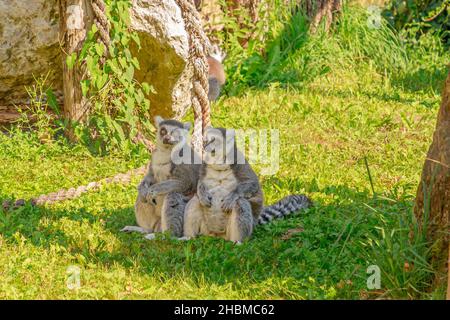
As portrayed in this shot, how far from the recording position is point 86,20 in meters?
8.34

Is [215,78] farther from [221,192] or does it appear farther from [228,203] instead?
[228,203]

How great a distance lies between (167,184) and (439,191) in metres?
2.29

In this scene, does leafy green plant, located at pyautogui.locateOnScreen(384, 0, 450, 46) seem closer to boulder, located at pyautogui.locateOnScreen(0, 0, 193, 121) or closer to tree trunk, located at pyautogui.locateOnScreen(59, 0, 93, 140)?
boulder, located at pyautogui.locateOnScreen(0, 0, 193, 121)

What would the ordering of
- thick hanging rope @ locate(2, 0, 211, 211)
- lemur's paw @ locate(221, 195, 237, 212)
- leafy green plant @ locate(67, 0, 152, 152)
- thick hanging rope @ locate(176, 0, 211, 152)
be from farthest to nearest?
thick hanging rope @ locate(176, 0, 211, 152)
leafy green plant @ locate(67, 0, 152, 152)
thick hanging rope @ locate(2, 0, 211, 211)
lemur's paw @ locate(221, 195, 237, 212)

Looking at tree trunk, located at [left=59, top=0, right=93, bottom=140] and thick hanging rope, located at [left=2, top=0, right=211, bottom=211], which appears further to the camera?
tree trunk, located at [left=59, top=0, right=93, bottom=140]

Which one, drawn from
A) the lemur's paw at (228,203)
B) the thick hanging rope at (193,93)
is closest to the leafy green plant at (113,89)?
the thick hanging rope at (193,93)

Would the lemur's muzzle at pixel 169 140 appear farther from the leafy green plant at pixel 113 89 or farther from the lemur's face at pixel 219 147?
the leafy green plant at pixel 113 89

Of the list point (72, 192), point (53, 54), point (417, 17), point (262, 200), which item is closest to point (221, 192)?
point (262, 200)

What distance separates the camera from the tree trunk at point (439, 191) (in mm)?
4762

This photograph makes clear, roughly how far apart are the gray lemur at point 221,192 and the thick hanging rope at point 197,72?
194cm

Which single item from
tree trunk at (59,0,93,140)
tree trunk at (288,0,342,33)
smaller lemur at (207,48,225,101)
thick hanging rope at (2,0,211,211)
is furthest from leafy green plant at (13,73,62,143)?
tree trunk at (288,0,342,33)

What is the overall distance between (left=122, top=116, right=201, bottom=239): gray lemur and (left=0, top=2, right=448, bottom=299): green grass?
0.20 metres

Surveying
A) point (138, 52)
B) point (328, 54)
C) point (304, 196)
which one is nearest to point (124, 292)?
point (304, 196)

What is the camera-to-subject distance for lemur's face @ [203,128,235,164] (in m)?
6.14
